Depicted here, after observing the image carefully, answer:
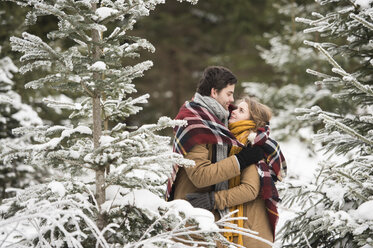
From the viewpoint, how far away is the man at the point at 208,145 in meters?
2.73

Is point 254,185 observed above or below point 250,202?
above

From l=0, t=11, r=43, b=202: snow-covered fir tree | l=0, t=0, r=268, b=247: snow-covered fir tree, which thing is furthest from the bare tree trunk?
l=0, t=11, r=43, b=202: snow-covered fir tree

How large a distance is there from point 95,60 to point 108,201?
0.88 meters

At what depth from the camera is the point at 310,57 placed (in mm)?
8531

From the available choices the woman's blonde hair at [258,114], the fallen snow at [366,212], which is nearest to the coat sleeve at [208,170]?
the woman's blonde hair at [258,114]

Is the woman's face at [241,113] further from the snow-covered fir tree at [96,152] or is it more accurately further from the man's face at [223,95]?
the snow-covered fir tree at [96,152]

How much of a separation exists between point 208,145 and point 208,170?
26 cm

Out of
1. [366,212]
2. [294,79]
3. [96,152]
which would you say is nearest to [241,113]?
[366,212]

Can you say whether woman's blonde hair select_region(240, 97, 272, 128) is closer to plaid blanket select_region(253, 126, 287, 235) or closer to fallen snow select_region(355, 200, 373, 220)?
plaid blanket select_region(253, 126, 287, 235)

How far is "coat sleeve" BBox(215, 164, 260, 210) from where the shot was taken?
9.22ft

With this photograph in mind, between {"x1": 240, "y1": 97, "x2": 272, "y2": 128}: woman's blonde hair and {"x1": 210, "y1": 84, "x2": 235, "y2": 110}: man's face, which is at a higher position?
{"x1": 210, "y1": 84, "x2": 235, "y2": 110}: man's face

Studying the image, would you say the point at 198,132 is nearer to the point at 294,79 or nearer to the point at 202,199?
the point at 202,199

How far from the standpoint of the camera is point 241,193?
2814 mm

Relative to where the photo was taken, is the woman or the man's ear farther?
the man's ear
